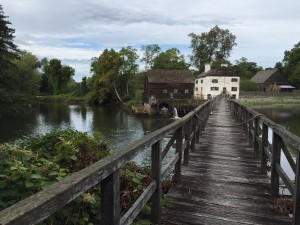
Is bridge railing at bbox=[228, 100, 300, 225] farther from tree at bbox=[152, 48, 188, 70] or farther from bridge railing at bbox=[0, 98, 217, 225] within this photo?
tree at bbox=[152, 48, 188, 70]

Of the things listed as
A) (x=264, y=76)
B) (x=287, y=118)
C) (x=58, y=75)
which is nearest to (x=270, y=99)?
(x=264, y=76)

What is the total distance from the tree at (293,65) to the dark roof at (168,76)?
35.5 m

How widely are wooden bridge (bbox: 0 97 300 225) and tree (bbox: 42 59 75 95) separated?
9643 centimetres

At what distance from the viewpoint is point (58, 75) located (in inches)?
3962

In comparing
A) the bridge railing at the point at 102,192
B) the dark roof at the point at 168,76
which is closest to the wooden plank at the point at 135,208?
the bridge railing at the point at 102,192

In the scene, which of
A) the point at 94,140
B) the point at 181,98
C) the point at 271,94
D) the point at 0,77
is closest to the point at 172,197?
the point at 94,140

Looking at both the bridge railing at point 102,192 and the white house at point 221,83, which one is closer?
the bridge railing at point 102,192

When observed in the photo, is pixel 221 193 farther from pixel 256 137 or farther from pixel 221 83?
pixel 221 83

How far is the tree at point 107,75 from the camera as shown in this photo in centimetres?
7212

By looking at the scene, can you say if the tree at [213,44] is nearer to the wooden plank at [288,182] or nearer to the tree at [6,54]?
the tree at [6,54]

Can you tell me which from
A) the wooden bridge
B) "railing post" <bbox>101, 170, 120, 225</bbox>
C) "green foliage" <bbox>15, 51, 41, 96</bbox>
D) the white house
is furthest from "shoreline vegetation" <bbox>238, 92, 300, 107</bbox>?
"railing post" <bbox>101, 170, 120, 225</bbox>

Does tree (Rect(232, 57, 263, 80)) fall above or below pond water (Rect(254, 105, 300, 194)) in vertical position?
above

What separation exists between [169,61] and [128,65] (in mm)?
12253

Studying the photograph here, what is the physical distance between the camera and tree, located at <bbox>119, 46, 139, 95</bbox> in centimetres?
7375
